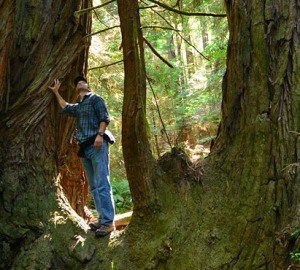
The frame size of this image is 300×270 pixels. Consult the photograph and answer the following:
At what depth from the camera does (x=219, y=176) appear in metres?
3.06

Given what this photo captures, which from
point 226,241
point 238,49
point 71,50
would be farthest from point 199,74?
point 226,241

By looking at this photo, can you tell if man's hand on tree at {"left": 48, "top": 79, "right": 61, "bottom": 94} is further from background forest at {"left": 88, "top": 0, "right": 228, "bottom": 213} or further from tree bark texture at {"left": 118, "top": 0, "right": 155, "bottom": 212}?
background forest at {"left": 88, "top": 0, "right": 228, "bottom": 213}

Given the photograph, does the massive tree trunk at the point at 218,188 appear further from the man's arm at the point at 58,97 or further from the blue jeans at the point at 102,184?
the man's arm at the point at 58,97

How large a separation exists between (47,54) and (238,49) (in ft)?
8.74

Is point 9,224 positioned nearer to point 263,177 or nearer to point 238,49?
point 263,177

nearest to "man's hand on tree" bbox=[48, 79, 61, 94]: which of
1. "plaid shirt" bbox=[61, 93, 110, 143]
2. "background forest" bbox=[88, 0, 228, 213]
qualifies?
"plaid shirt" bbox=[61, 93, 110, 143]

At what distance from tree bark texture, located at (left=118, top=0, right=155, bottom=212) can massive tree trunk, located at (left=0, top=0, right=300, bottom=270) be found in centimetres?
1

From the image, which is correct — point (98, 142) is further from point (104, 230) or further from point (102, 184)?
point (104, 230)

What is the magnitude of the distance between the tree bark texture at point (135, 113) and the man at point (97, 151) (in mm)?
621

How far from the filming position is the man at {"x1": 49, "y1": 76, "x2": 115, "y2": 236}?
354cm

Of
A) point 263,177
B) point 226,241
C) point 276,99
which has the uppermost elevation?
point 276,99

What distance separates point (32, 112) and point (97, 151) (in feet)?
3.53

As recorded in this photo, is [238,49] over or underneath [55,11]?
underneath

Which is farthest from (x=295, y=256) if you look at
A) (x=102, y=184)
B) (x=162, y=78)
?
(x=162, y=78)
